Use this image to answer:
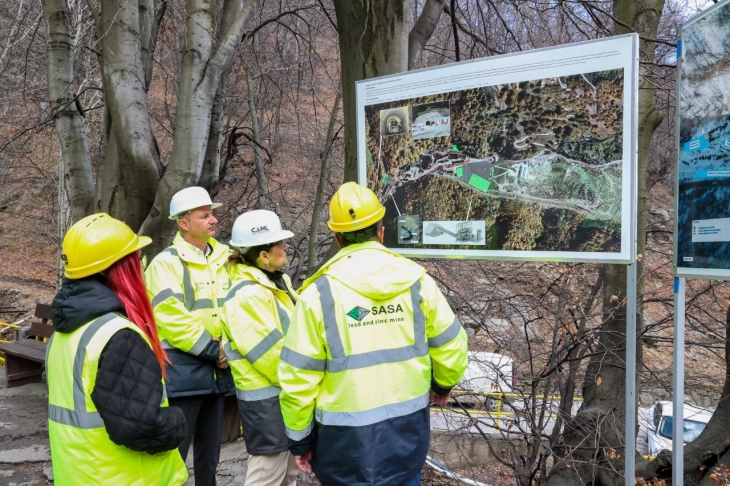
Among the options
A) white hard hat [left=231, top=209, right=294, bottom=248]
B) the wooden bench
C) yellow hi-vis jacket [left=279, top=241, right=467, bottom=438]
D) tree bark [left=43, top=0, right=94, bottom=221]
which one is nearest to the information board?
white hard hat [left=231, top=209, right=294, bottom=248]

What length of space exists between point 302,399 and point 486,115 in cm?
183

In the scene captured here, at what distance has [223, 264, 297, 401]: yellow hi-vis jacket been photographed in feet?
9.54

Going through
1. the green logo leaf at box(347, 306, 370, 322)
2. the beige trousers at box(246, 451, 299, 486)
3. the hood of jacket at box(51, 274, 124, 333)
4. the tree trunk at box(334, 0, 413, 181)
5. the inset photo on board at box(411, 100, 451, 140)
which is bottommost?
the beige trousers at box(246, 451, 299, 486)

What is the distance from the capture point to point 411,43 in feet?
14.2

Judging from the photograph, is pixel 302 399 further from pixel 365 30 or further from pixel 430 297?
pixel 365 30

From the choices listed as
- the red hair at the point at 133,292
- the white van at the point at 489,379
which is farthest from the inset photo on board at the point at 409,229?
the red hair at the point at 133,292

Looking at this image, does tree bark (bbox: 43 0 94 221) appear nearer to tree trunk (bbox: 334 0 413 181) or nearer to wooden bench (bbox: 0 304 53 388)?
wooden bench (bbox: 0 304 53 388)

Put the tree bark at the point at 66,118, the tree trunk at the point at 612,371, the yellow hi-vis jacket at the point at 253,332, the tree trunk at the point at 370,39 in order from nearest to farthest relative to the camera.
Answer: the yellow hi-vis jacket at the point at 253,332
the tree trunk at the point at 370,39
the tree trunk at the point at 612,371
the tree bark at the point at 66,118

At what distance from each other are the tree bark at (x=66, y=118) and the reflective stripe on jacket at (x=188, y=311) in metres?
2.22

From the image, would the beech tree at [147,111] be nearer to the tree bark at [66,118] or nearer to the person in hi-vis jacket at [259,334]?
the tree bark at [66,118]

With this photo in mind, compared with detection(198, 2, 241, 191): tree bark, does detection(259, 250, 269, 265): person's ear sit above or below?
below

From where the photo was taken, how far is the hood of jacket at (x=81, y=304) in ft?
6.23

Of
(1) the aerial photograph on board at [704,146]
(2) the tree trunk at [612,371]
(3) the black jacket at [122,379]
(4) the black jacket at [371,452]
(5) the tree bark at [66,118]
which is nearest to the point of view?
(3) the black jacket at [122,379]

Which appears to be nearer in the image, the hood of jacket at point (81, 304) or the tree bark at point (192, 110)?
the hood of jacket at point (81, 304)
